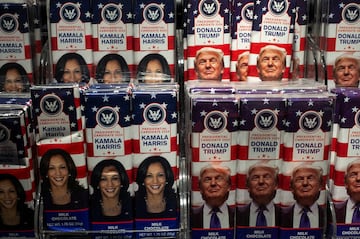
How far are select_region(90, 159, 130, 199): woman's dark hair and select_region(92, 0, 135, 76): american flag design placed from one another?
401 mm

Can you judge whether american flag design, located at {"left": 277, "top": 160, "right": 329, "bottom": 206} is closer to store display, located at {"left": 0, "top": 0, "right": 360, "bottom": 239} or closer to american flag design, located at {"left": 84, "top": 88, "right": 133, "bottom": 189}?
store display, located at {"left": 0, "top": 0, "right": 360, "bottom": 239}

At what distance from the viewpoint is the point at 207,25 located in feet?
5.70

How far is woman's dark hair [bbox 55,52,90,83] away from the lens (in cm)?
172

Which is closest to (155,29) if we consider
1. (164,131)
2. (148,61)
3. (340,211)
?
(148,61)

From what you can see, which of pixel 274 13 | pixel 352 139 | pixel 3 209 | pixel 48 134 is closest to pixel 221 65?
pixel 274 13

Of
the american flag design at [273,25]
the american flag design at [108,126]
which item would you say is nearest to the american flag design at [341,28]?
the american flag design at [273,25]

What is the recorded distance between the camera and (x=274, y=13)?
1719mm

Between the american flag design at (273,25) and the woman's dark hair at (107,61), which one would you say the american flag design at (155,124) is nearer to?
the woman's dark hair at (107,61)

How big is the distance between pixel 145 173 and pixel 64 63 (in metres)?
0.52

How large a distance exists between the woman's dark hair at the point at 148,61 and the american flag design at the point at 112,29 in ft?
0.13

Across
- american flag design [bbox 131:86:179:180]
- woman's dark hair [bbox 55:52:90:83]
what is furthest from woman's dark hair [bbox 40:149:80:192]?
woman's dark hair [bbox 55:52:90:83]

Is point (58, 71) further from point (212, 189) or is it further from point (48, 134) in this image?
point (212, 189)

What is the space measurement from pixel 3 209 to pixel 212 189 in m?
0.69

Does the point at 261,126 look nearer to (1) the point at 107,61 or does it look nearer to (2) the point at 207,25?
(2) the point at 207,25
